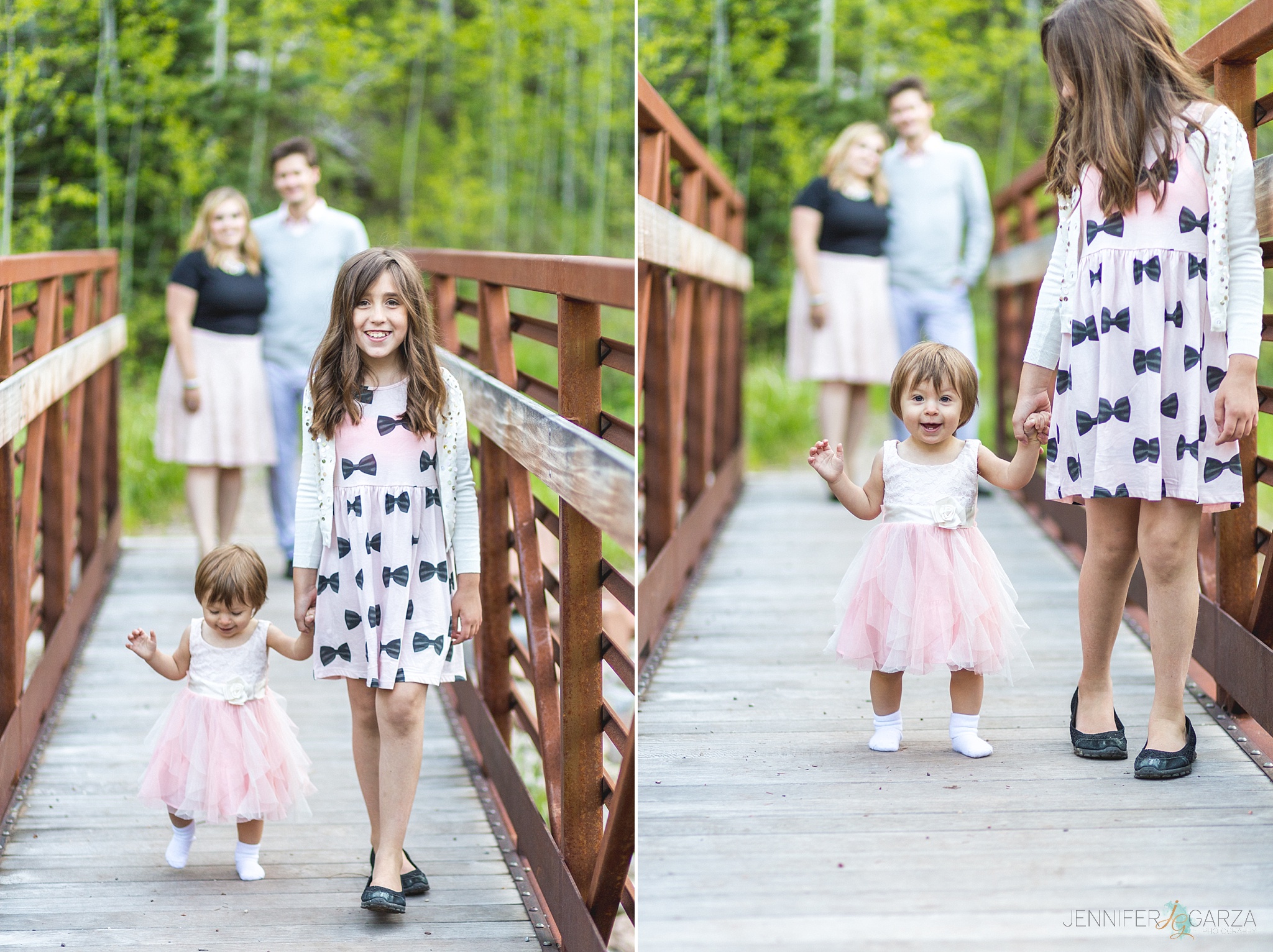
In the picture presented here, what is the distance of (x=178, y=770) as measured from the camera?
8.34 feet

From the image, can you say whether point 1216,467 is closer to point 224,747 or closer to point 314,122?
point 224,747

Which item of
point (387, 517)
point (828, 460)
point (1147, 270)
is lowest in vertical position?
point (387, 517)

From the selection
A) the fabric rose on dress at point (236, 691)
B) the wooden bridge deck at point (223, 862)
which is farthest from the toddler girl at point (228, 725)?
the wooden bridge deck at point (223, 862)

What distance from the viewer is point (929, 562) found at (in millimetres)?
2439

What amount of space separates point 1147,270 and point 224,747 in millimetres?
1845

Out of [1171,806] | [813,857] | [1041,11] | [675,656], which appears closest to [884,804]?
[813,857]

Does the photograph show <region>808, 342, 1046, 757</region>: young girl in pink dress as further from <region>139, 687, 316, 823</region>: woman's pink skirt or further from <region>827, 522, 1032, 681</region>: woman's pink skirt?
<region>139, 687, 316, 823</region>: woman's pink skirt

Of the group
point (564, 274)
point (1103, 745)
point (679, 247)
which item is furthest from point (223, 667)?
point (679, 247)

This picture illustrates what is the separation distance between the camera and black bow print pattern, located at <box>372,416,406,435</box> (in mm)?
2291

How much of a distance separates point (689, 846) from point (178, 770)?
104cm

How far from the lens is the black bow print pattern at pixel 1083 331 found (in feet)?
7.46

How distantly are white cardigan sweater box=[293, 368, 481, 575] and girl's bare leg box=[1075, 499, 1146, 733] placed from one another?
3.60 feet

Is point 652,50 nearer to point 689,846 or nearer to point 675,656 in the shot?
point 675,656

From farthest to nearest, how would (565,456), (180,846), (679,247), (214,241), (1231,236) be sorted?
(214,241), (679,247), (180,846), (1231,236), (565,456)
